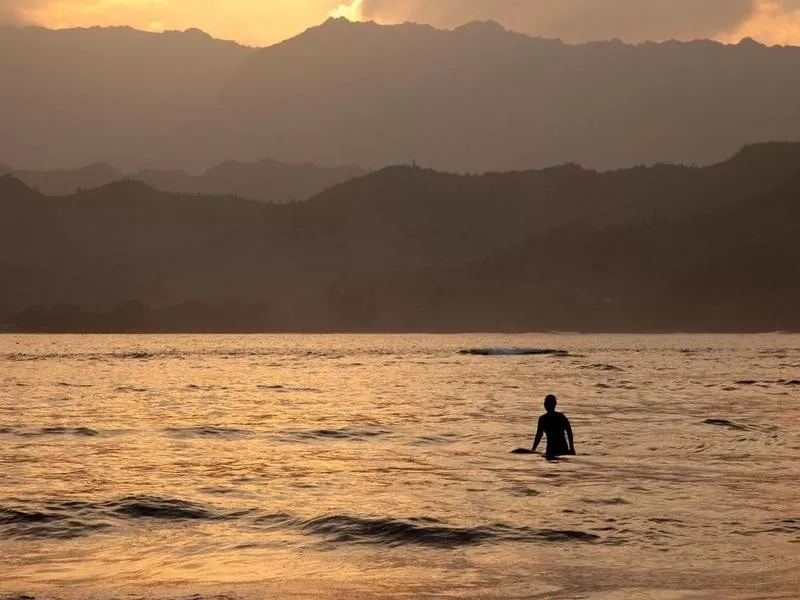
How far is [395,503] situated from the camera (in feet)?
80.8

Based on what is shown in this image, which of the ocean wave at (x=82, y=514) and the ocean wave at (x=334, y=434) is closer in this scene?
the ocean wave at (x=82, y=514)

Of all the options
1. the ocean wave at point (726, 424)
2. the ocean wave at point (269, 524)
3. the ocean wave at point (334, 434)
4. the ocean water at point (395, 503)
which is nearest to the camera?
the ocean water at point (395, 503)

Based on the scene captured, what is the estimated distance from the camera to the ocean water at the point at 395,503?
57.9 feet

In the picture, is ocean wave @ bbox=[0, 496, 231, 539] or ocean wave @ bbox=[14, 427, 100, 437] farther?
ocean wave @ bbox=[14, 427, 100, 437]

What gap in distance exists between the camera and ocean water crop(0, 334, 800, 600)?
17641mm

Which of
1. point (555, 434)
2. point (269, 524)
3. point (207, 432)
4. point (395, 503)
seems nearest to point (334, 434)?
point (207, 432)

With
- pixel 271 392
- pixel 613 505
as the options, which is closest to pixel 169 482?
pixel 613 505

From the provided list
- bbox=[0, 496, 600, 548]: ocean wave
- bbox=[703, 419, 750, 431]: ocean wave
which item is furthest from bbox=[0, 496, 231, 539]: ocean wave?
bbox=[703, 419, 750, 431]: ocean wave

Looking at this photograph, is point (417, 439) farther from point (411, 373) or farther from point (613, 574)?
point (411, 373)

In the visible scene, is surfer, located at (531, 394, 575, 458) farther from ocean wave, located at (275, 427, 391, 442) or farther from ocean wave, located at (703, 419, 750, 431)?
ocean wave, located at (703, 419, 750, 431)

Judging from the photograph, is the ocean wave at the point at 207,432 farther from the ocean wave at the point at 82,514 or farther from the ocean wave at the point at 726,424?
the ocean wave at the point at 726,424

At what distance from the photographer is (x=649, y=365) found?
109 meters

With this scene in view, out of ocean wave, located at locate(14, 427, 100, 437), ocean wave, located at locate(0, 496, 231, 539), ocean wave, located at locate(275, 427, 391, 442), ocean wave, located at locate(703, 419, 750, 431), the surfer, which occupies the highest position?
the surfer

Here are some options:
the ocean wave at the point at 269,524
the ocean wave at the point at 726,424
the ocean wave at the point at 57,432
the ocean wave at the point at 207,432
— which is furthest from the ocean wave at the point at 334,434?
the ocean wave at the point at 269,524
